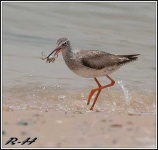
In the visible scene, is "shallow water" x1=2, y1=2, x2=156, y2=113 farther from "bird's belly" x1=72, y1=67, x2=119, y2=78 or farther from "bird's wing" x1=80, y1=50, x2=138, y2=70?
"bird's wing" x1=80, y1=50, x2=138, y2=70

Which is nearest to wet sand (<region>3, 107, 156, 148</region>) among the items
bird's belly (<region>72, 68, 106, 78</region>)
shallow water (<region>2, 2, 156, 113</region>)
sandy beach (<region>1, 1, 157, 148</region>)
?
sandy beach (<region>1, 1, 157, 148</region>)

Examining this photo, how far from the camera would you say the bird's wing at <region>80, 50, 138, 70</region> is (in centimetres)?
841

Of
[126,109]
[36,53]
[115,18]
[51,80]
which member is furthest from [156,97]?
[115,18]

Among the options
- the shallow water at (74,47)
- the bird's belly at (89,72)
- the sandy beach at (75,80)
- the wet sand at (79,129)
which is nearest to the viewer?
the wet sand at (79,129)

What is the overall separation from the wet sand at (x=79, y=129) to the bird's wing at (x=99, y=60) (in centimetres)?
77

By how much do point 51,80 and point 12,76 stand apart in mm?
573

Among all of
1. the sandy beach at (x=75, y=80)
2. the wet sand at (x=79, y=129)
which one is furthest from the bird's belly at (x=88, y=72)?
the wet sand at (x=79, y=129)

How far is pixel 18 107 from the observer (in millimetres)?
8273

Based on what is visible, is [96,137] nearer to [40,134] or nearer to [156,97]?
[40,134]

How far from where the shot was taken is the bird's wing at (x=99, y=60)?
8414mm

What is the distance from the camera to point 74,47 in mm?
11797

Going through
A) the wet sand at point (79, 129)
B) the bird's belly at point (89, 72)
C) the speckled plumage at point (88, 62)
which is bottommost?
the wet sand at point (79, 129)

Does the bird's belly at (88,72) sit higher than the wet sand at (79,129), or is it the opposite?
the bird's belly at (88,72)

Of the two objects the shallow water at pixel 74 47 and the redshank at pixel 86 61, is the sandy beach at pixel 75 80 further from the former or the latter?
the redshank at pixel 86 61
